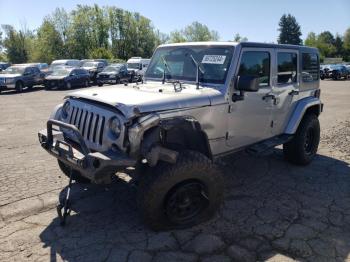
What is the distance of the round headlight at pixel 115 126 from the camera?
3422 mm

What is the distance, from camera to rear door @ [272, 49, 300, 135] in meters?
5.05

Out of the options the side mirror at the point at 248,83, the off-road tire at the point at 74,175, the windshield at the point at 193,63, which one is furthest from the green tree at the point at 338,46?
the off-road tire at the point at 74,175

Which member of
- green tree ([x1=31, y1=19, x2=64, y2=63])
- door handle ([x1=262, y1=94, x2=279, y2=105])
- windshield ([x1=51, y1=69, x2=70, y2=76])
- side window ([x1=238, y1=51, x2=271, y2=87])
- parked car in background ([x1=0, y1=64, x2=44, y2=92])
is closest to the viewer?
side window ([x1=238, y1=51, x2=271, y2=87])

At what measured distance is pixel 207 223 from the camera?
3.91m

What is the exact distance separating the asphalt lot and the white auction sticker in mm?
1784

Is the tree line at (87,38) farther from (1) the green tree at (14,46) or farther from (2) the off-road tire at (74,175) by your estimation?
(2) the off-road tire at (74,175)

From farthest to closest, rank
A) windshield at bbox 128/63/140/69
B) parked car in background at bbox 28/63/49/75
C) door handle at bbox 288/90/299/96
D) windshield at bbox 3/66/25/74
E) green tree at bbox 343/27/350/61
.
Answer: green tree at bbox 343/27/350/61 → windshield at bbox 128/63/140/69 → parked car in background at bbox 28/63/49/75 → windshield at bbox 3/66/25/74 → door handle at bbox 288/90/299/96

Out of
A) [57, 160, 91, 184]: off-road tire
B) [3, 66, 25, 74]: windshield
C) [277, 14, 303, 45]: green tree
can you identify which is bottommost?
[57, 160, 91, 184]: off-road tire

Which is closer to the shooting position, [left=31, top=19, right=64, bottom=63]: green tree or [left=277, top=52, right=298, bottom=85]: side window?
[left=277, top=52, right=298, bottom=85]: side window

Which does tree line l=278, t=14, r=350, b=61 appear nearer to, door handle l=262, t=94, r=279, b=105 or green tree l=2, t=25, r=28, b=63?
green tree l=2, t=25, r=28, b=63

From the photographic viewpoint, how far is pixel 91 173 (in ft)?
10.6

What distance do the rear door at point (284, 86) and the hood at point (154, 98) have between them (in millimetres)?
1374

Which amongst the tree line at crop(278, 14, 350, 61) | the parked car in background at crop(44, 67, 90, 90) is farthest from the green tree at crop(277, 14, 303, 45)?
the parked car in background at crop(44, 67, 90, 90)

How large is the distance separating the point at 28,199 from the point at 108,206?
3.58 ft
